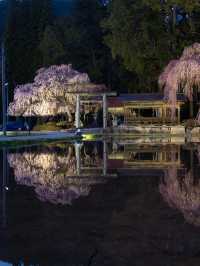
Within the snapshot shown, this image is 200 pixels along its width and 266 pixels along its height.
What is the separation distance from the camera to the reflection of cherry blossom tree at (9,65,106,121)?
50.6m

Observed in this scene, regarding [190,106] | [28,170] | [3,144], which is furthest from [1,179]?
[190,106]

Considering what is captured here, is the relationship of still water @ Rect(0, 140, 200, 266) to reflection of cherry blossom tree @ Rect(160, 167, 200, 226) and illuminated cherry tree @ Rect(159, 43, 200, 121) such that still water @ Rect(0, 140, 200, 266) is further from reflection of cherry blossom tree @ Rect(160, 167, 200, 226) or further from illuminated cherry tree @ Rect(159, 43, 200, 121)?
illuminated cherry tree @ Rect(159, 43, 200, 121)

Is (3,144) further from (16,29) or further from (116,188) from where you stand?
(16,29)

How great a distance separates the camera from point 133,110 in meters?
53.4

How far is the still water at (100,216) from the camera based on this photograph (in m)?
7.05

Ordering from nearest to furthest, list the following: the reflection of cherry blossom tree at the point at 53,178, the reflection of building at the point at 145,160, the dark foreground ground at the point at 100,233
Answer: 1. the dark foreground ground at the point at 100,233
2. the reflection of cherry blossom tree at the point at 53,178
3. the reflection of building at the point at 145,160

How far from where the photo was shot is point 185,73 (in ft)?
133

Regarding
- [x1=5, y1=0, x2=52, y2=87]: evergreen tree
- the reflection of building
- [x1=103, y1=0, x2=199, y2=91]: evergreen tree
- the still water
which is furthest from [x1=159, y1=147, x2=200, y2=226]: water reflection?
[x1=5, y1=0, x2=52, y2=87]: evergreen tree

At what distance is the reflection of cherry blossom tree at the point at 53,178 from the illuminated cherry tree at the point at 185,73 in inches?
781

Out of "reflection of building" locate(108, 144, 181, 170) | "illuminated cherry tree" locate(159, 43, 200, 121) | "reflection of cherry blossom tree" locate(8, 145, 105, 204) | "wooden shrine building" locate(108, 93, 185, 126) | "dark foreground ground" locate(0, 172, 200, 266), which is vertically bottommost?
"dark foreground ground" locate(0, 172, 200, 266)

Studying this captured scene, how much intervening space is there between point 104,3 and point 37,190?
5463 centimetres

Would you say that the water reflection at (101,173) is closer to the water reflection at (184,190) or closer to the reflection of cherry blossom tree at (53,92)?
the water reflection at (184,190)

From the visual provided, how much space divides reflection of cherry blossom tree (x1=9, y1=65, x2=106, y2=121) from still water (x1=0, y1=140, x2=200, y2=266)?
32.6 m

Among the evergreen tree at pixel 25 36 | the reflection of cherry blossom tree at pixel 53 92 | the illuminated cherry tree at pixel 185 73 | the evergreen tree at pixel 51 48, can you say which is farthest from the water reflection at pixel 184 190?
the evergreen tree at pixel 25 36
